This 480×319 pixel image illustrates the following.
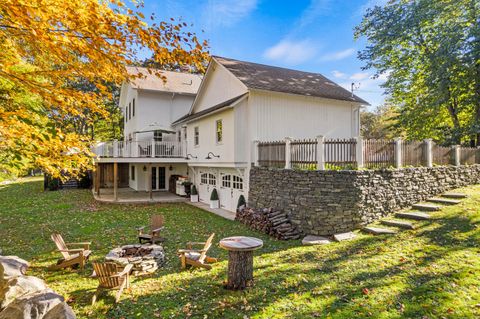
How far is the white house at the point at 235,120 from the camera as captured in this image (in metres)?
12.9

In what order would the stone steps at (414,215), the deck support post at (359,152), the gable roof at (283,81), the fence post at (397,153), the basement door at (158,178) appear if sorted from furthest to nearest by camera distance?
the basement door at (158,178)
the gable roof at (283,81)
the fence post at (397,153)
the deck support post at (359,152)
the stone steps at (414,215)

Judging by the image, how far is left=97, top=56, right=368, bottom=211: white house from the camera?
42.3 ft

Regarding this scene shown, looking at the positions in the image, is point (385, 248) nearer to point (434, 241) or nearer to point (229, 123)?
point (434, 241)

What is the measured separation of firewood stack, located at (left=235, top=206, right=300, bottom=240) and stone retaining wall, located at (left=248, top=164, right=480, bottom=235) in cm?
29

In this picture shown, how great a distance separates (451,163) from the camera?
12.9 m

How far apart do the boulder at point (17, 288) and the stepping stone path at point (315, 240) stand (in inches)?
269

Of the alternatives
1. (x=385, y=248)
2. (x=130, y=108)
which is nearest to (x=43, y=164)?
(x=385, y=248)

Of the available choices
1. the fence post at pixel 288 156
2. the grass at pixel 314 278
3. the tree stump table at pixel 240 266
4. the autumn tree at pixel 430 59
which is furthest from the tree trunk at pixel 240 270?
the autumn tree at pixel 430 59

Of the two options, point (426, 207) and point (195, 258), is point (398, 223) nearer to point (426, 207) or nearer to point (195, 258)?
→ point (426, 207)

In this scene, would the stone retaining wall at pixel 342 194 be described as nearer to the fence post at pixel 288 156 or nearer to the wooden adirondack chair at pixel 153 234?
the fence post at pixel 288 156

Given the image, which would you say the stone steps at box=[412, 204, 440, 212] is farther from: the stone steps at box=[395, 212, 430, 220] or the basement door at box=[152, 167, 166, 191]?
the basement door at box=[152, 167, 166, 191]

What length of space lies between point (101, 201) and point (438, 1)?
23.7m

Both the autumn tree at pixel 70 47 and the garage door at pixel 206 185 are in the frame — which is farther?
the garage door at pixel 206 185

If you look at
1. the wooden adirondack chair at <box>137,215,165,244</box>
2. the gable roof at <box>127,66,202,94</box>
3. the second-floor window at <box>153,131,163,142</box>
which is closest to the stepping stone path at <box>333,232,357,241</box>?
the wooden adirondack chair at <box>137,215,165,244</box>
